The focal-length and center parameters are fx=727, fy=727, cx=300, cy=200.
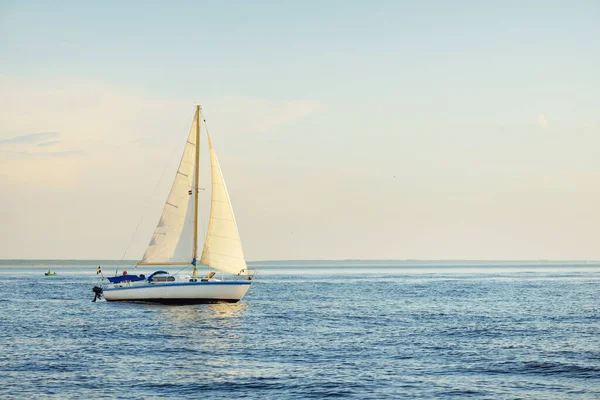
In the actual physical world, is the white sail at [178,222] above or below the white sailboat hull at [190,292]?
above

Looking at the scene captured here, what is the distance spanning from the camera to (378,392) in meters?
28.9

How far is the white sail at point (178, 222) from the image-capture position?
67500 millimetres

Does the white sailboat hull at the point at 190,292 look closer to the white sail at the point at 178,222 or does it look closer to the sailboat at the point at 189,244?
the sailboat at the point at 189,244

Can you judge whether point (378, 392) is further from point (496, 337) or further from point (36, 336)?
point (36, 336)

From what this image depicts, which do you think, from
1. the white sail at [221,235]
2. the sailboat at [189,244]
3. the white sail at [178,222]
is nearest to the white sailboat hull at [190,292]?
the sailboat at [189,244]

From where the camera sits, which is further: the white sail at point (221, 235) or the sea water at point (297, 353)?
the white sail at point (221, 235)

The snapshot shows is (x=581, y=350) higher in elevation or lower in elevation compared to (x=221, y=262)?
lower

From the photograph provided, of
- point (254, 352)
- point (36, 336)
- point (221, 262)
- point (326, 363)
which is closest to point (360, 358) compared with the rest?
point (326, 363)

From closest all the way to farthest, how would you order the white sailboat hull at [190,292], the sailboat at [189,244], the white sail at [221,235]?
the white sailboat hull at [190,292], the sailboat at [189,244], the white sail at [221,235]

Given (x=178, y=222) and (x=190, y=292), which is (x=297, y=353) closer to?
(x=190, y=292)

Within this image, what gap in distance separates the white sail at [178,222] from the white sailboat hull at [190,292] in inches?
137

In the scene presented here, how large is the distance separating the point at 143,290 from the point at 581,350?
38977 mm

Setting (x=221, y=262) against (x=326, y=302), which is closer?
(x=221, y=262)

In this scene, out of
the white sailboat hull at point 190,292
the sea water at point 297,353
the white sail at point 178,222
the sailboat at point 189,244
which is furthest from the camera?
the white sail at point 178,222
